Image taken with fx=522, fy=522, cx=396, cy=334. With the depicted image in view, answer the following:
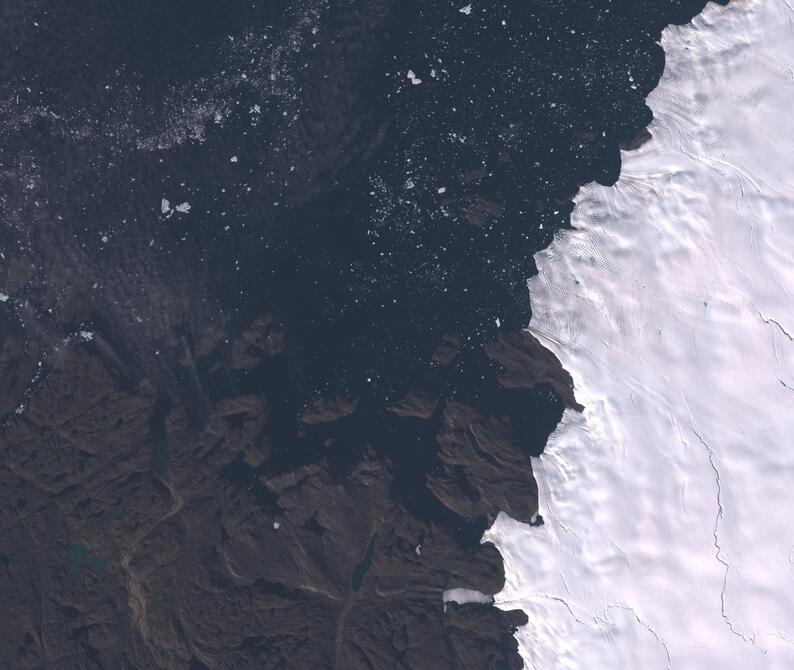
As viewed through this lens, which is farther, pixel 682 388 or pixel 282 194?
pixel 682 388

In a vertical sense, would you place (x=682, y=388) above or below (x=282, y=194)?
below

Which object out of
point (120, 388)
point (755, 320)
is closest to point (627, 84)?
point (755, 320)

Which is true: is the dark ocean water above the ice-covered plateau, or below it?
above

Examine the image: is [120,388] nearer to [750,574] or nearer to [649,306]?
[649,306]

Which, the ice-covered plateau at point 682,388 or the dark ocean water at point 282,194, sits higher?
the dark ocean water at point 282,194
